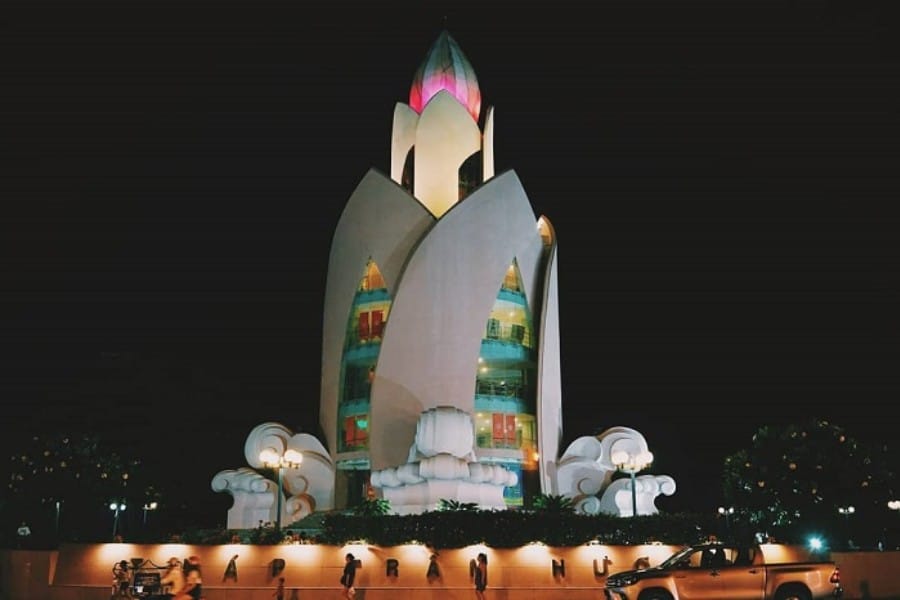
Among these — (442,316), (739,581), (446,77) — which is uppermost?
(446,77)

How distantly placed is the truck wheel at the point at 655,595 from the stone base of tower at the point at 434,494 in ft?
49.0

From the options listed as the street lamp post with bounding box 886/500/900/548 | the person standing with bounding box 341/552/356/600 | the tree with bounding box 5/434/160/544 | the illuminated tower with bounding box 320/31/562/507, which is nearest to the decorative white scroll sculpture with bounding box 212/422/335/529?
the illuminated tower with bounding box 320/31/562/507

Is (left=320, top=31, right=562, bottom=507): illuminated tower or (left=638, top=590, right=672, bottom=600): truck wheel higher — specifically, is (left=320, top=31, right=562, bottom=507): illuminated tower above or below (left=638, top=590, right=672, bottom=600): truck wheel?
above

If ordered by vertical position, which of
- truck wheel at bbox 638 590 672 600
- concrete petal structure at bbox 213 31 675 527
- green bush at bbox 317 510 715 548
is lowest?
truck wheel at bbox 638 590 672 600

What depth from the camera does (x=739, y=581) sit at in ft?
52.5

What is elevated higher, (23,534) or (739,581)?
(23,534)

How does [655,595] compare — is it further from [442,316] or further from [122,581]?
[442,316]

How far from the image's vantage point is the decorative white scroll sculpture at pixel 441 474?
31.2m

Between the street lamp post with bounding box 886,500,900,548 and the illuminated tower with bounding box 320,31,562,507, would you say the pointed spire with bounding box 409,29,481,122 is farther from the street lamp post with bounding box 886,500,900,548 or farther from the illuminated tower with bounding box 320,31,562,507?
the street lamp post with bounding box 886,500,900,548

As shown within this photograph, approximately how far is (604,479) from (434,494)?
986cm

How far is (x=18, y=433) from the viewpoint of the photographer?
38.7 meters

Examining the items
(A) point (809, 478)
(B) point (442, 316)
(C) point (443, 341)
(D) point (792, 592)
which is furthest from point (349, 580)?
(A) point (809, 478)

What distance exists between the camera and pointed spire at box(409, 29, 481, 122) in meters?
44.0

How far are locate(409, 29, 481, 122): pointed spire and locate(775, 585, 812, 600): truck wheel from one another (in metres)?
31.5
